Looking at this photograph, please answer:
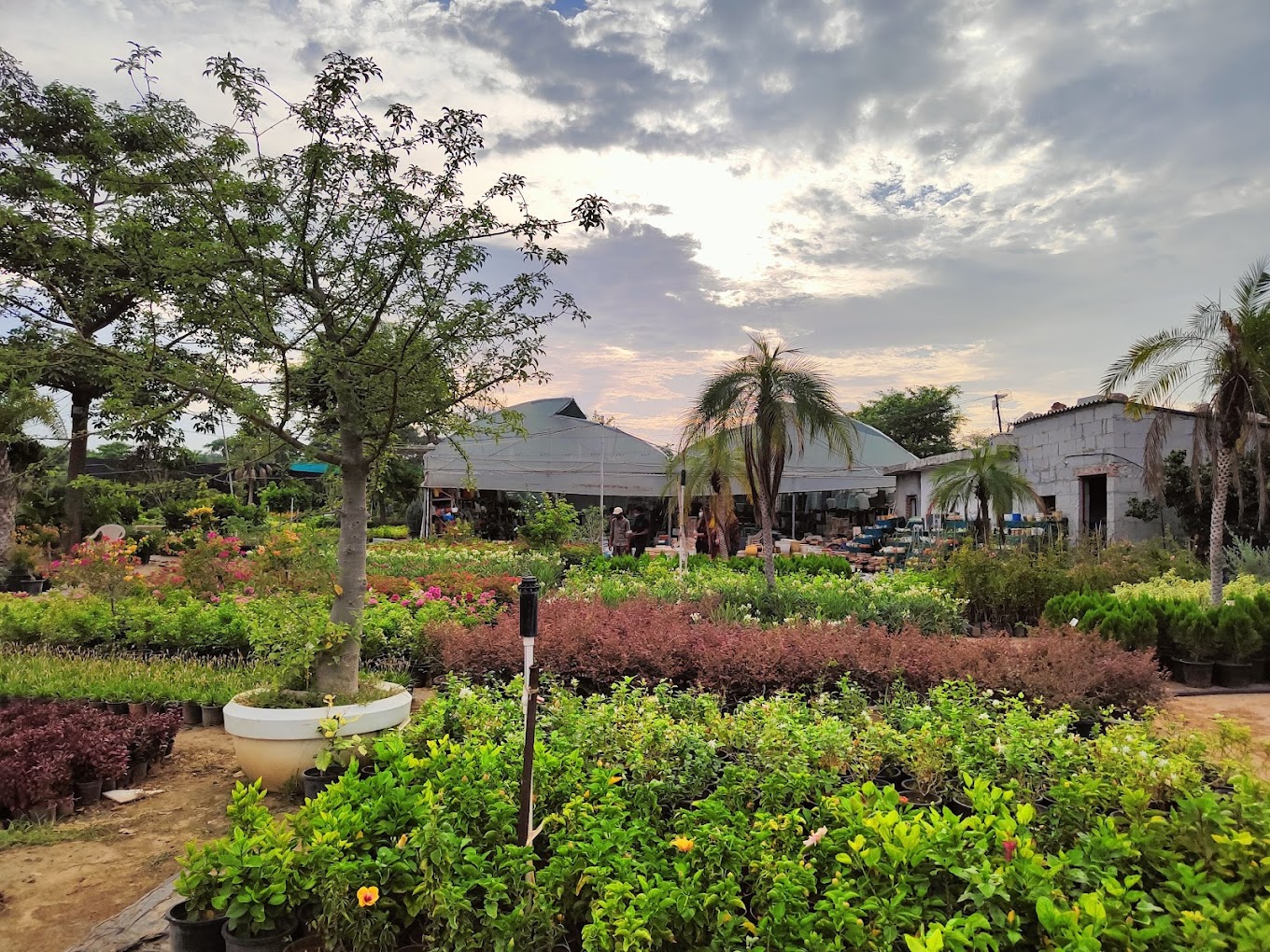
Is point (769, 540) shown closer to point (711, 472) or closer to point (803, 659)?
point (803, 659)

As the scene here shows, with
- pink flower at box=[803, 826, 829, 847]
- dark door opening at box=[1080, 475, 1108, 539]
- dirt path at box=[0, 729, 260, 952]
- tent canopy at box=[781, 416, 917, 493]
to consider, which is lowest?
dirt path at box=[0, 729, 260, 952]

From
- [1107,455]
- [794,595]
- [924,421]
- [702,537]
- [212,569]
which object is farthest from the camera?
[924,421]

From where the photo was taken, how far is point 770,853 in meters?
2.50

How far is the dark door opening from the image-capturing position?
1473cm

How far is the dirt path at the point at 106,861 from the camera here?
3.21 metres

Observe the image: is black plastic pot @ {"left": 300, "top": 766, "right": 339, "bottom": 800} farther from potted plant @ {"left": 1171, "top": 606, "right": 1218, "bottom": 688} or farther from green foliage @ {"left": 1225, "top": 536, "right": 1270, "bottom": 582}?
green foliage @ {"left": 1225, "top": 536, "right": 1270, "bottom": 582}

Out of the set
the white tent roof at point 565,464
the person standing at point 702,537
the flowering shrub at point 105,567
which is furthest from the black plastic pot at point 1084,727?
the person standing at point 702,537

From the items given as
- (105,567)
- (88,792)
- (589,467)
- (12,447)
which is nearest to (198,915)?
(88,792)

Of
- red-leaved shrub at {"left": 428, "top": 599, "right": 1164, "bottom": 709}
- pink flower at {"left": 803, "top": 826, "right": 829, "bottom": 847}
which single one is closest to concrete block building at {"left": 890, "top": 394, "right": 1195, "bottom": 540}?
red-leaved shrub at {"left": 428, "top": 599, "right": 1164, "bottom": 709}

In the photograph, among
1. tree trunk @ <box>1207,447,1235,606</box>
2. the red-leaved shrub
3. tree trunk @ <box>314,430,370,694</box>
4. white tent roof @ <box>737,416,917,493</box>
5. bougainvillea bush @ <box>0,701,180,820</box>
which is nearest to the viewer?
bougainvillea bush @ <box>0,701,180,820</box>

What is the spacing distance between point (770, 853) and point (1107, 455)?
13972mm

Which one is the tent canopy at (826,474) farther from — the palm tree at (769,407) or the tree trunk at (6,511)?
the tree trunk at (6,511)

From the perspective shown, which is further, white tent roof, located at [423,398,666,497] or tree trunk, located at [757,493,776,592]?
white tent roof, located at [423,398,666,497]

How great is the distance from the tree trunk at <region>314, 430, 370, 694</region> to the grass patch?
1225 millimetres
